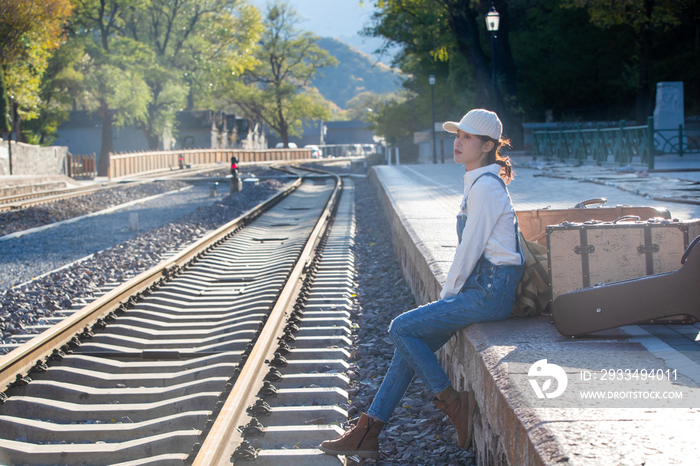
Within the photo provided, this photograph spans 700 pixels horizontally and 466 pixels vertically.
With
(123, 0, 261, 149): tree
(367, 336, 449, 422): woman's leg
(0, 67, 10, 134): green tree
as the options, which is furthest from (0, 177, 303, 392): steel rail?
(123, 0, 261, 149): tree

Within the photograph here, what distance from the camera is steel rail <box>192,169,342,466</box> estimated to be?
3.22m

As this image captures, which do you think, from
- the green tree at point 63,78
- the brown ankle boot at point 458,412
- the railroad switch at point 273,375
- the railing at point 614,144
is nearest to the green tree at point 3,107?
the green tree at point 63,78

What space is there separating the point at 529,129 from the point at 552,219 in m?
29.7

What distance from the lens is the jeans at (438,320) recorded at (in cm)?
354

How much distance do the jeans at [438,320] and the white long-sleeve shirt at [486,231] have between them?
0.26 ft

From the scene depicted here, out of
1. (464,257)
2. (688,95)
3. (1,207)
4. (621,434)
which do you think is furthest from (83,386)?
(688,95)

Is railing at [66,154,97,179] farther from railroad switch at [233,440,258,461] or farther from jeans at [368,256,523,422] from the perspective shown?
jeans at [368,256,523,422]

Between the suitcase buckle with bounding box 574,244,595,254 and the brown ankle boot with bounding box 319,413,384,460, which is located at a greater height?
the suitcase buckle with bounding box 574,244,595,254

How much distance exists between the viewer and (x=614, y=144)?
64.6 ft

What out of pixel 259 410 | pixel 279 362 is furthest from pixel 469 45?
pixel 259 410

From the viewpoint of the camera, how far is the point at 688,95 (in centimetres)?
3166

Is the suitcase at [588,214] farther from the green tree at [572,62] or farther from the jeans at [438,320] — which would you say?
the green tree at [572,62]

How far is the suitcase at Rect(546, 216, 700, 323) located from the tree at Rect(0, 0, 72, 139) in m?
28.9

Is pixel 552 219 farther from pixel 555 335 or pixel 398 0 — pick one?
pixel 398 0
